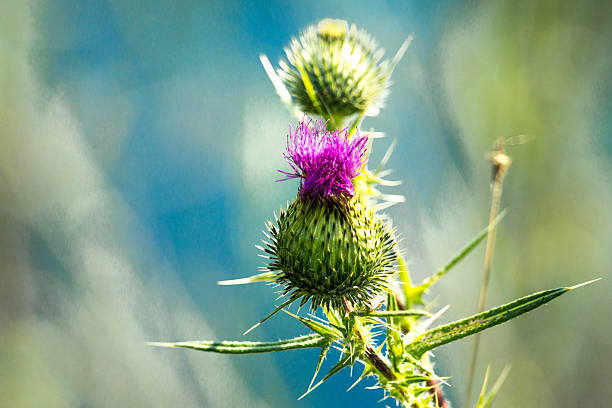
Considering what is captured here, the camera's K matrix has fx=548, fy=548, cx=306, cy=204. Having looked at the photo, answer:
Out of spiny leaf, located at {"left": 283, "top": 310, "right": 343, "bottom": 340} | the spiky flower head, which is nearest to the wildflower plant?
spiny leaf, located at {"left": 283, "top": 310, "right": 343, "bottom": 340}

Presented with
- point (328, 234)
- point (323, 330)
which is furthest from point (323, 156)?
point (323, 330)

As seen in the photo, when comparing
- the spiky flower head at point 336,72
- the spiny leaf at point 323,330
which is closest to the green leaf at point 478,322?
the spiny leaf at point 323,330

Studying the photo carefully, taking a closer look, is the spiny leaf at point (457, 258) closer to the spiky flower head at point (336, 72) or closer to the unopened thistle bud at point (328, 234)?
the unopened thistle bud at point (328, 234)

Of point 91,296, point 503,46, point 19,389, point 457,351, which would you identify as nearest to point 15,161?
point 91,296

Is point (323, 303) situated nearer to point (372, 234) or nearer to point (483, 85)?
point (372, 234)

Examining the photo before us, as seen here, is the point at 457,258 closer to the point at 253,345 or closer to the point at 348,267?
the point at 348,267
